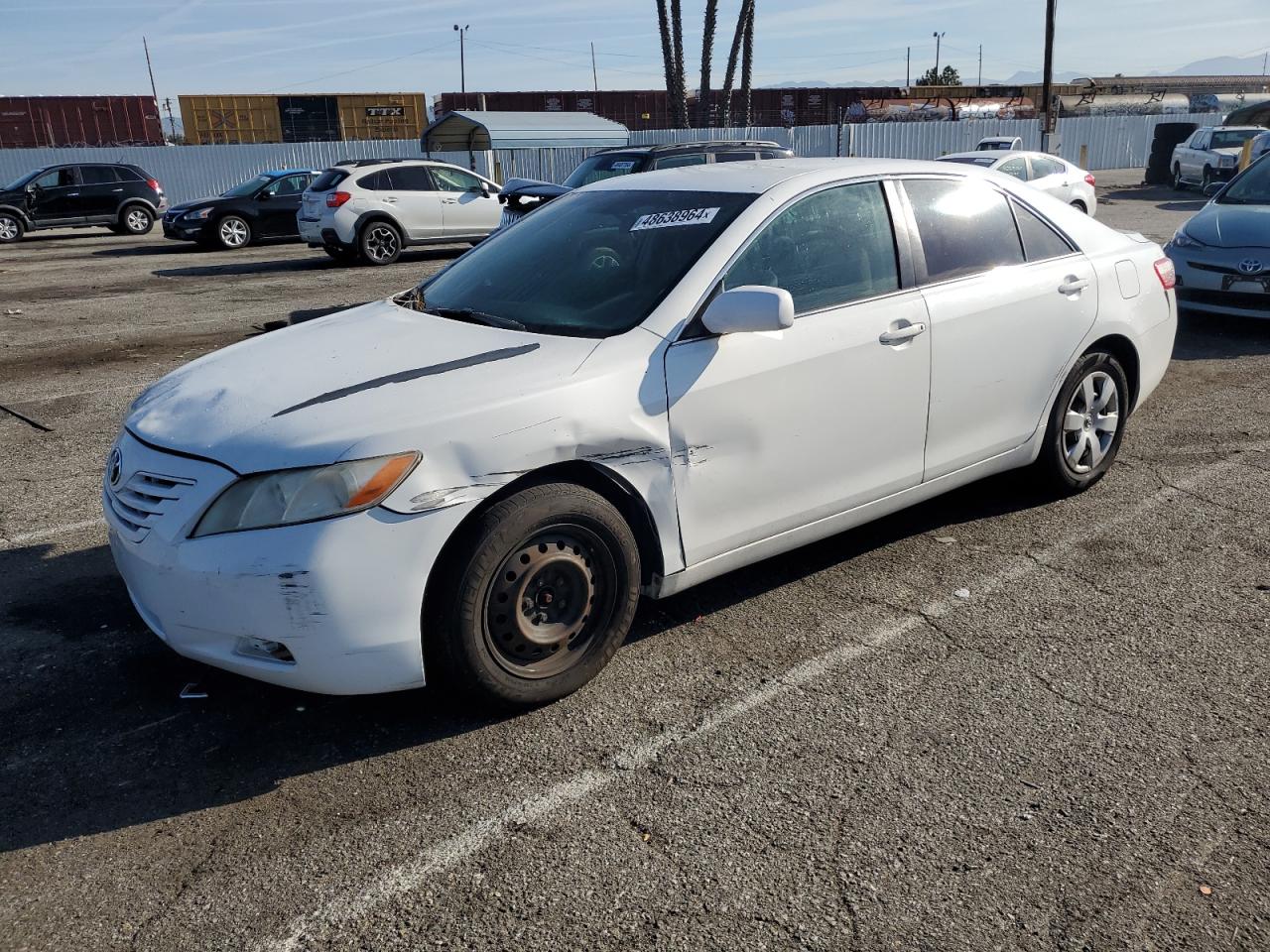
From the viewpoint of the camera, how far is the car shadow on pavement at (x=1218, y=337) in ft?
28.1

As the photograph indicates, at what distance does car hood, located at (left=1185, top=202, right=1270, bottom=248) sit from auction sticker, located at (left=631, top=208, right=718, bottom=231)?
268 inches

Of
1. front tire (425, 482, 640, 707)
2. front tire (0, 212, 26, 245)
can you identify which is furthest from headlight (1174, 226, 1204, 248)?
front tire (0, 212, 26, 245)

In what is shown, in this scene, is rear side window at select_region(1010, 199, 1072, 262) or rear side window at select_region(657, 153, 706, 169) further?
rear side window at select_region(657, 153, 706, 169)

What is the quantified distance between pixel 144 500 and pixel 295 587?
2.14ft

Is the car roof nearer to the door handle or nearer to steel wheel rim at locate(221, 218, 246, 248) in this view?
the door handle

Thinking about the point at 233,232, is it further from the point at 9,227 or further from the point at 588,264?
the point at 588,264

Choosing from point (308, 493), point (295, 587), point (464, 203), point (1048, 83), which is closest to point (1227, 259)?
point (308, 493)

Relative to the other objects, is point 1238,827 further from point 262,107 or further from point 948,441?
point 262,107

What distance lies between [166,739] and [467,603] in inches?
41.9

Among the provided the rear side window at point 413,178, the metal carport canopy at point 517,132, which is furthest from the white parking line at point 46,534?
the metal carport canopy at point 517,132

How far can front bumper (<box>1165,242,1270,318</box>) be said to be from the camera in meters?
8.70

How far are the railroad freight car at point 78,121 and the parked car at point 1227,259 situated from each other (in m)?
42.6

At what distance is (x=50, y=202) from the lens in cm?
2327

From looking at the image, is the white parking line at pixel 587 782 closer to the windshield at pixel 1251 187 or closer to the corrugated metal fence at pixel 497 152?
the windshield at pixel 1251 187
